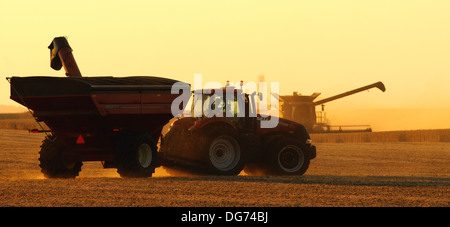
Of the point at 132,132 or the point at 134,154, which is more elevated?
the point at 132,132

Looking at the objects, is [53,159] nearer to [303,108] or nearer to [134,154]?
[134,154]

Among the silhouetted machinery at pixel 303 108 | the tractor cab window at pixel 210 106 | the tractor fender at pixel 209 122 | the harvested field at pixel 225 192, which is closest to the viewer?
the harvested field at pixel 225 192

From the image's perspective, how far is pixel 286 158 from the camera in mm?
A: 20469

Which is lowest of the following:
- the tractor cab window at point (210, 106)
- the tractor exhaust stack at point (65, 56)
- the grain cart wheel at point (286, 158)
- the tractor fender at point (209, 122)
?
the grain cart wheel at point (286, 158)

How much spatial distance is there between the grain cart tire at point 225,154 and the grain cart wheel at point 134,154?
1.59 metres

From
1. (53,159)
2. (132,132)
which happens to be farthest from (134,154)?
(53,159)

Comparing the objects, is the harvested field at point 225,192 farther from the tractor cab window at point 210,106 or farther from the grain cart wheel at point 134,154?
the tractor cab window at point 210,106

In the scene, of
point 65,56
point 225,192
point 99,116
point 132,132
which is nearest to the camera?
point 225,192

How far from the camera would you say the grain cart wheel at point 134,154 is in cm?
1825

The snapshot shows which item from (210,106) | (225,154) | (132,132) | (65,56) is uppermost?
(65,56)

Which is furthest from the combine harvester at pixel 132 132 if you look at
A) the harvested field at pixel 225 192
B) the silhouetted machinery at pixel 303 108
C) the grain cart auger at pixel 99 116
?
the silhouetted machinery at pixel 303 108

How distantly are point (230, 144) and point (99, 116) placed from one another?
360cm

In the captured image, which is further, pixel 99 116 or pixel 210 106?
pixel 210 106
